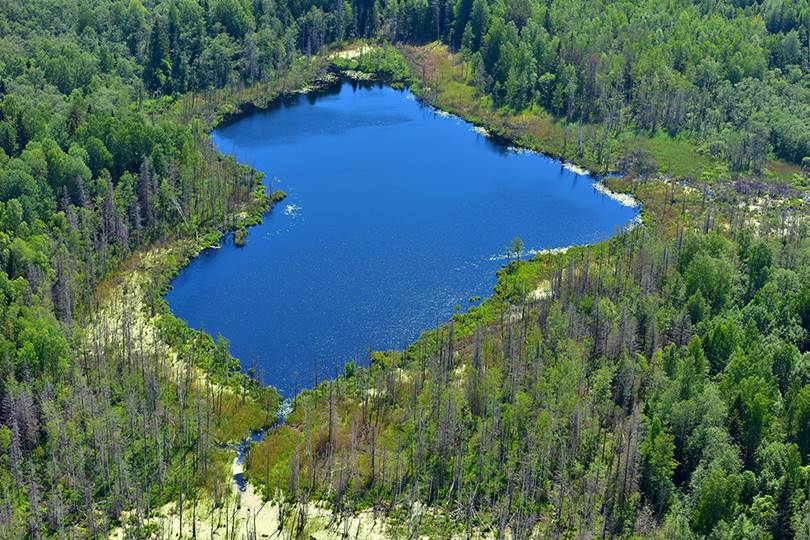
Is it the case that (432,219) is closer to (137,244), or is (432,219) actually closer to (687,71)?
(137,244)

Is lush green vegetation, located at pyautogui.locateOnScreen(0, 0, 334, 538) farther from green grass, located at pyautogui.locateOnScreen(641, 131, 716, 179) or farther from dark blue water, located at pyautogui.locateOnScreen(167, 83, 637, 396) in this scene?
green grass, located at pyautogui.locateOnScreen(641, 131, 716, 179)

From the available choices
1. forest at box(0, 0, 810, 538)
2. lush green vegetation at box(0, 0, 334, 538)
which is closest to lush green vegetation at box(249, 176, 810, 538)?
forest at box(0, 0, 810, 538)

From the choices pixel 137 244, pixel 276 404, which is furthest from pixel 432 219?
pixel 276 404

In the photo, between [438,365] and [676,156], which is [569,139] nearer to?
[676,156]

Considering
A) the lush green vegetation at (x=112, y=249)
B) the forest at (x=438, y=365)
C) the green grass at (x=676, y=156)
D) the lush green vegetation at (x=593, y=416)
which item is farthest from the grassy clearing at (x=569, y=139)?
the lush green vegetation at (x=593, y=416)

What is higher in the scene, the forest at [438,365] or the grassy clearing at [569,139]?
the grassy clearing at [569,139]

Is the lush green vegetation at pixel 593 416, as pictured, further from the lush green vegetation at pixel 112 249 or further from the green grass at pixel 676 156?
the green grass at pixel 676 156

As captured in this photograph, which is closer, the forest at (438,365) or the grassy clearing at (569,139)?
the forest at (438,365)

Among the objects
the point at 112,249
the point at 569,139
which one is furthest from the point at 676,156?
the point at 112,249
